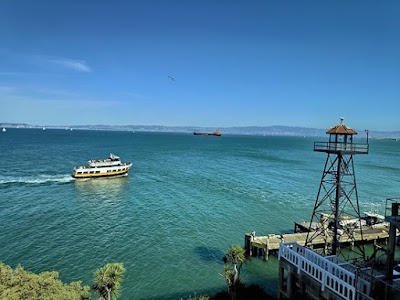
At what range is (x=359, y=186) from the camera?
65.5 m

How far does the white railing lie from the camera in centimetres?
1567

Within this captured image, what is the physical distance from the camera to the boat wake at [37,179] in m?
61.3

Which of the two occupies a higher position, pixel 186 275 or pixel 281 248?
pixel 281 248

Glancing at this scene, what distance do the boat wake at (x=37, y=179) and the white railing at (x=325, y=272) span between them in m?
53.8

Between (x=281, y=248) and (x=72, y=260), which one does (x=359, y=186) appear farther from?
(x=72, y=260)

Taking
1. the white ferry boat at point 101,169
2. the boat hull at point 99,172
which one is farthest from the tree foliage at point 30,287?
the white ferry boat at point 101,169

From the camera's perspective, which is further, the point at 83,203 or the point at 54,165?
the point at 54,165

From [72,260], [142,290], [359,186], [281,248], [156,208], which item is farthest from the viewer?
[359,186]

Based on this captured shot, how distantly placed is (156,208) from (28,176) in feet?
116

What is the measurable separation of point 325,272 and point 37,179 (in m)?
60.7

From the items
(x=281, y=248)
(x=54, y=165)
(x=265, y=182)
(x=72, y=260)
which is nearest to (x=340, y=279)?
(x=281, y=248)

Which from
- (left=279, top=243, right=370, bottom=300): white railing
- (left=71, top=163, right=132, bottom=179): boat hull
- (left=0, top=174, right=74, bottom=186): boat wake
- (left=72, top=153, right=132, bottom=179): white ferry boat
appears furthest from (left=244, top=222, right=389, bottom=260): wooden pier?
(left=72, top=153, right=132, bottom=179): white ferry boat

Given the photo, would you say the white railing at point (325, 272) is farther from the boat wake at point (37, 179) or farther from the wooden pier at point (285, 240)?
the boat wake at point (37, 179)

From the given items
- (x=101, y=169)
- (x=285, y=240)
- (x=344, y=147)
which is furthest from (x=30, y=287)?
(x=101, y=169)
